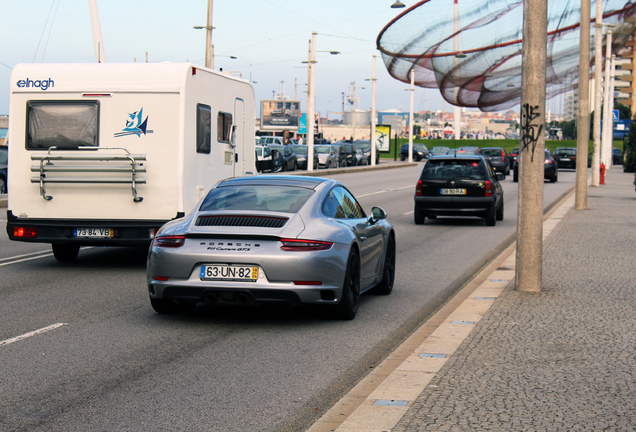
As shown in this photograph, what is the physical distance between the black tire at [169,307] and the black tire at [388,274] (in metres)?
2.26

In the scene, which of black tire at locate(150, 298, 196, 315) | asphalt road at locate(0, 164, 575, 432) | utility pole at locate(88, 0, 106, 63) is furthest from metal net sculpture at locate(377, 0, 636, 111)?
black tire at locate(150, 298, 196, 315)

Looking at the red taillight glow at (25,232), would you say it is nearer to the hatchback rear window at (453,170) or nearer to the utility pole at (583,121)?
the hatchback rear window at (453,170)

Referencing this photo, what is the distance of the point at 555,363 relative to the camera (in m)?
6.42

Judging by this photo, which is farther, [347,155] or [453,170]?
[347,155]

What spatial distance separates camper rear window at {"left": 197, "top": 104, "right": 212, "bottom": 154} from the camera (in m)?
12.5

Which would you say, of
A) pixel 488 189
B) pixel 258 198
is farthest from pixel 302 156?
pixel 258 198

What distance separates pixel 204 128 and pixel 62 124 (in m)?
1.92

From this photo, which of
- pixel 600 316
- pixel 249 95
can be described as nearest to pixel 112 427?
pixel 600 316

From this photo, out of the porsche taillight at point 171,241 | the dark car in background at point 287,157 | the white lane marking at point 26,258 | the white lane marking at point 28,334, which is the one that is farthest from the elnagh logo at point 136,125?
the dark car in background at point 287,157

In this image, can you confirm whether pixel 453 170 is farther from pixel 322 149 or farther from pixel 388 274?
pixel 322 149

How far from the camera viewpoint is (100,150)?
39.5ft

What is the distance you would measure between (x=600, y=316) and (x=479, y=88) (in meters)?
58.5

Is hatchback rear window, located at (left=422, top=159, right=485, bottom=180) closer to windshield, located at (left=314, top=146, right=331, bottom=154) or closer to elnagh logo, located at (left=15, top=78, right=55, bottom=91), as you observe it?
elnagh logo, located at (left=15, top=78, right=55, bottom=91)

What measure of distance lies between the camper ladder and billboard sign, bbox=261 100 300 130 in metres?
111
